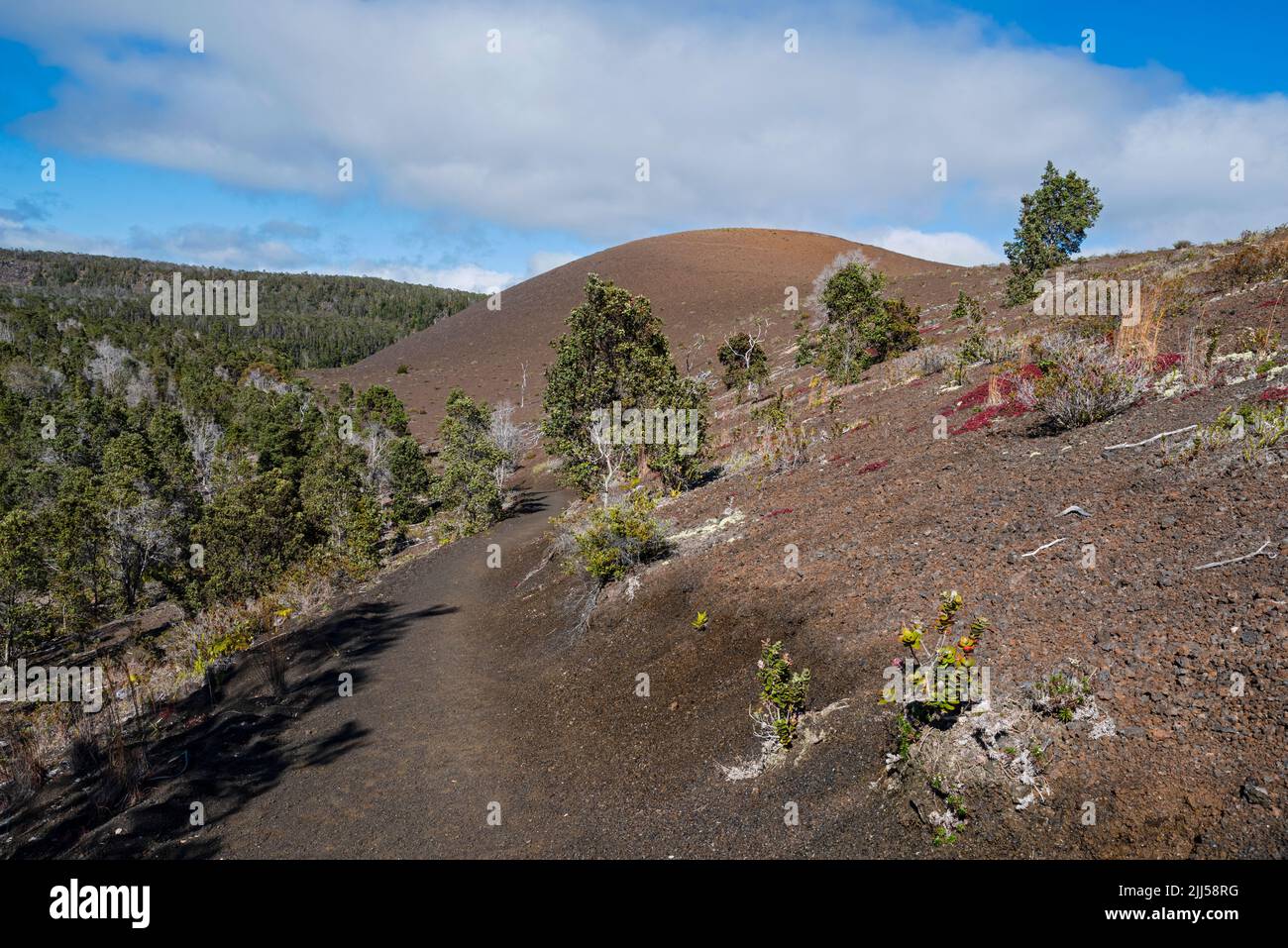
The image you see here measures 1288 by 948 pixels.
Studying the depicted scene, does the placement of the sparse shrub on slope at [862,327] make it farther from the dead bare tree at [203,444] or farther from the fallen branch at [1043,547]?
the dead bare tree at [203,444]

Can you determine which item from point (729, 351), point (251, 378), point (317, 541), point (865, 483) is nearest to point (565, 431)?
point (865, 483)

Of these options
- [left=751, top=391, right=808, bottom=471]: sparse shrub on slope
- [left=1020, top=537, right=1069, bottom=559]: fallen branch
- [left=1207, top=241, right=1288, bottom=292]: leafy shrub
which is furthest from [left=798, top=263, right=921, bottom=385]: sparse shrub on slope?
[left=1020, top=537, right=1069, bottom=559]: fallen branch

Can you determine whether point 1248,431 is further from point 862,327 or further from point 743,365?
point 743,365

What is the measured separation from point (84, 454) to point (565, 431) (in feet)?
116

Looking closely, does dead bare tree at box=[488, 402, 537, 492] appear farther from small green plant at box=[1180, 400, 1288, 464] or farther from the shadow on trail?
small green plant at box=[1180, 400, 1288, 464]

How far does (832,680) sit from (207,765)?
8.61 m

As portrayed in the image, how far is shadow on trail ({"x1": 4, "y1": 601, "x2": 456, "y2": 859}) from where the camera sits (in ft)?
25.0

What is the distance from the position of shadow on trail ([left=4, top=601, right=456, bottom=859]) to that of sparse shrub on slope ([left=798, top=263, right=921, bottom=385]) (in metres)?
19.1

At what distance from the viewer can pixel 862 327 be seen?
86.1ft

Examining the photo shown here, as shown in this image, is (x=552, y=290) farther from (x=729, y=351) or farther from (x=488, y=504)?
(x=488, y=504)

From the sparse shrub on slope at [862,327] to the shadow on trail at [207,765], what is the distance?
62.6ft

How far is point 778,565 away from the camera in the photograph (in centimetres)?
1033

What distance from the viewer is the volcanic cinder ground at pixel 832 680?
185 inches
